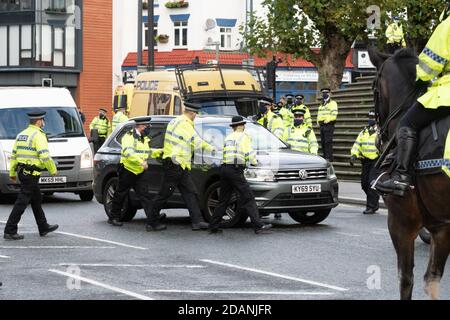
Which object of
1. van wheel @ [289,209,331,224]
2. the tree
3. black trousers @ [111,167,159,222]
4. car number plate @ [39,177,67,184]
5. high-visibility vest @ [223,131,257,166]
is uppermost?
the tree

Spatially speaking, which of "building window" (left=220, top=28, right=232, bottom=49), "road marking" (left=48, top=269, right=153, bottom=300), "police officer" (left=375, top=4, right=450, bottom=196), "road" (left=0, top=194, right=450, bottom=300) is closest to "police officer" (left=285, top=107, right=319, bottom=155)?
"road" (left=0, top=194, right=450, bottom=300)

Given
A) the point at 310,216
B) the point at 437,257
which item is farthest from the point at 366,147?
the point at 437,257

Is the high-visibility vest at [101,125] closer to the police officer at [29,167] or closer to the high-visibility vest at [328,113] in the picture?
the high-visibility vest at [328,113]

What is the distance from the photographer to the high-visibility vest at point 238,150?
16.1m

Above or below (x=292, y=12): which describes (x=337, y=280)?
below

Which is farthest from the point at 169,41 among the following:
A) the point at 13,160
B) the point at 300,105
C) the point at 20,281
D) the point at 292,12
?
the point at 20,281

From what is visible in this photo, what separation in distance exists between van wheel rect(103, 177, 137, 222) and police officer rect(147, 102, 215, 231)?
5.67 feet

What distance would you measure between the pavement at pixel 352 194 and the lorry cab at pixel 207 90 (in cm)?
273

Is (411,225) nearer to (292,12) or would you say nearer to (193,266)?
(193,266)

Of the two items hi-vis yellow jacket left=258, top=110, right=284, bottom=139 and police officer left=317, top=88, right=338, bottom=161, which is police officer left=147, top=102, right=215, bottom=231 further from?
police officer left=317, top=88, right=338, bottom=161

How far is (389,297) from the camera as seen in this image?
10.1m

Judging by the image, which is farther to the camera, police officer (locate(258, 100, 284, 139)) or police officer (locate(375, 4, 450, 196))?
police officer (locate(258, 100, 284, 139))

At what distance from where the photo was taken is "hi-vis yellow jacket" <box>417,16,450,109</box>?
27.5ft

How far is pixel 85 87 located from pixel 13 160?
50.8 metres
